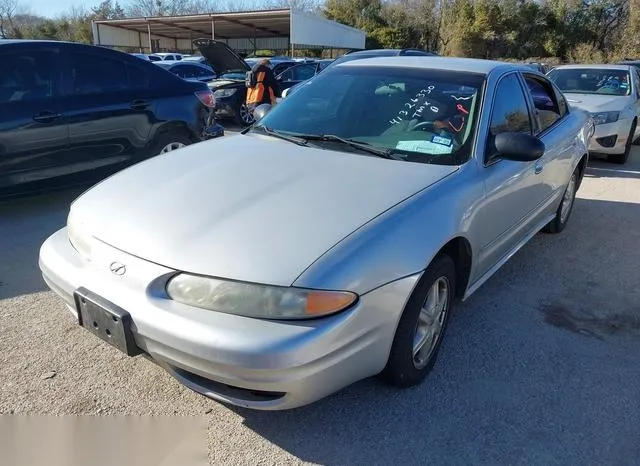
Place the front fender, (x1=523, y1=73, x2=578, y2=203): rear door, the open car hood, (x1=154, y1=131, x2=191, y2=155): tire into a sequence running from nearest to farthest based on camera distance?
1. the front fender
2. (x1=523, y1=73, x2=578, y2=203): rear door
3. (x1=154, y1=131, x2=191, y2=155): tire
4. the open car hood

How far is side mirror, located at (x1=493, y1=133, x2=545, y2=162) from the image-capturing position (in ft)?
9.84

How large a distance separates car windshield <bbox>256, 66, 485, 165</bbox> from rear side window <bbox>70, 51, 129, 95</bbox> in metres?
2.36

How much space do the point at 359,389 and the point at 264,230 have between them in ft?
3.16

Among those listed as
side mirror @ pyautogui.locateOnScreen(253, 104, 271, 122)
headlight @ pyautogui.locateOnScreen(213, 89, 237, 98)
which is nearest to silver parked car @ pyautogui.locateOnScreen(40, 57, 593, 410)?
side mirror @ pyautogui.locateOnScreen(253, 104, 271, 122)

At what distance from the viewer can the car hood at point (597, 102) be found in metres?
8.10

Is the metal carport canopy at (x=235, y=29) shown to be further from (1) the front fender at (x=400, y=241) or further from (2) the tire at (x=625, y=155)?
(1) the front fender at (x=400, y=241)

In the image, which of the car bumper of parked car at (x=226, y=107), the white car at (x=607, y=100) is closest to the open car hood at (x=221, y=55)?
the car bumper of parked car at (x=226, y=107)

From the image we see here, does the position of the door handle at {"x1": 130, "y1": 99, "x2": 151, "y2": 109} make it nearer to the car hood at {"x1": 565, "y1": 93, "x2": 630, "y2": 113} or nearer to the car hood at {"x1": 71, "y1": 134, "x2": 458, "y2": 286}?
the car hood at {"x1": 71, "y1": 134, "x2": 458, "y2": 286}

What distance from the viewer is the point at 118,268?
225 centimetres

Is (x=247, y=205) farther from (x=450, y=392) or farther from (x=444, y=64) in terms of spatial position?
(x=444, y=64)

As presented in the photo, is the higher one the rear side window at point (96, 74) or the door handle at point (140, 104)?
the rear side window at point (96, 74)

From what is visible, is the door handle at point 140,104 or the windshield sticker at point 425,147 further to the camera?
the door handle at point 140,104

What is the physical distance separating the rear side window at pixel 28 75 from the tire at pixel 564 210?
4.65m

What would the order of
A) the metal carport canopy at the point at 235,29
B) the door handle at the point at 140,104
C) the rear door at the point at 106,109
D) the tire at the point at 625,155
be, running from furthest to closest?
1. the metal carport canopy at the point at 235,29
2. the tire at the point at 625,155
3. the door handle at the point at 140,104
4. the rear door at the point at 106,109
